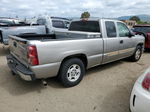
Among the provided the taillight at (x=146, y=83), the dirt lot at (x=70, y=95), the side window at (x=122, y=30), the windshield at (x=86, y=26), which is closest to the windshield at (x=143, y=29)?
the side window at (x=122, y=30)

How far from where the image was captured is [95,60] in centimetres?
430

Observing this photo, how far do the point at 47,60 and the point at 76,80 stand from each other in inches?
44.4

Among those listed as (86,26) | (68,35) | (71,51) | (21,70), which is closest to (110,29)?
(86,26)

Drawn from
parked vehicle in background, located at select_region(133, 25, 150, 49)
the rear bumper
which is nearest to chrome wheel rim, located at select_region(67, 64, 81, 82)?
the rear bumper

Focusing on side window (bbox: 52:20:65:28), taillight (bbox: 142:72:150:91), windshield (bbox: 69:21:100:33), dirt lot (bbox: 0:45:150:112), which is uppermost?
side window (bbox: 52:20:65:28)

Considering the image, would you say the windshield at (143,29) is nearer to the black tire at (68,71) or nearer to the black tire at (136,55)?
the black tire at (136,55)

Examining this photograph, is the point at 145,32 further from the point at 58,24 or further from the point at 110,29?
the point at 58,24

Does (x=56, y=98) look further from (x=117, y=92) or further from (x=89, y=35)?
(x=89, y=35)

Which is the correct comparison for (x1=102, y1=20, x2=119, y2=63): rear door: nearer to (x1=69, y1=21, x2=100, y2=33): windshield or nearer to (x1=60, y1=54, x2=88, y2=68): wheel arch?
(x1=69, y1=21, x2=100, y2=33): windshield

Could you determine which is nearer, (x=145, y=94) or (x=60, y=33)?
(x=145, y=94)

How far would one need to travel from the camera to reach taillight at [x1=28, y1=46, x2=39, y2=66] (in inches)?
118

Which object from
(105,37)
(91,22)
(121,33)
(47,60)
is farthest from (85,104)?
(121,33)

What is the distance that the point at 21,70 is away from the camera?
3.34 metres

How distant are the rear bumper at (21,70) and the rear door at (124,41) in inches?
124
